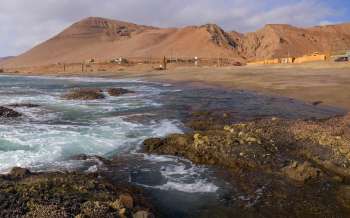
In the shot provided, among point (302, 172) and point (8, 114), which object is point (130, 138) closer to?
point (302, 172)

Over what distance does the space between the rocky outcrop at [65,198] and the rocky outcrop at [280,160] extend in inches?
83.6

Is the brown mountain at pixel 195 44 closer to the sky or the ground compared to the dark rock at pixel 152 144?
closer to the sky

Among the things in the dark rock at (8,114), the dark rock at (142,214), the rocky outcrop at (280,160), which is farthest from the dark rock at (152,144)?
the dark rock at (8,114)

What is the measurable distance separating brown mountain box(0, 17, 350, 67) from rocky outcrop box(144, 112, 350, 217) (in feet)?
319

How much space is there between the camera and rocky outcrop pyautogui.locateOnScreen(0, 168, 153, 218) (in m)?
6.28

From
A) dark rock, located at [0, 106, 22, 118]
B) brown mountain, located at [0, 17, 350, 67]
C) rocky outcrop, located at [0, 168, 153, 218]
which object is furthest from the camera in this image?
brown mountain, located at [0, 17, 350, 67]

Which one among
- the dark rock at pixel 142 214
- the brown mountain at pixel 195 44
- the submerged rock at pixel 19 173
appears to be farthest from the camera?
the brown mountain at pixel 195 44

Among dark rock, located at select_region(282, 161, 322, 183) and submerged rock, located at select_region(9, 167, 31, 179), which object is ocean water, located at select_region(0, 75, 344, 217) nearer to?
submerged rock, located at select_region(9, 167, 31, 179)

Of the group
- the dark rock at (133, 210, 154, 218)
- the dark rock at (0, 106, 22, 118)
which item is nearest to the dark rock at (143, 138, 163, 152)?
the dark rock at (133, 210, 154, 218)

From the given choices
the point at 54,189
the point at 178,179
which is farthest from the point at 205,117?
the point at 54,189

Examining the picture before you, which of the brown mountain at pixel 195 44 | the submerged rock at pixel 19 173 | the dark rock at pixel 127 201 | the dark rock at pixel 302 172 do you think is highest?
the brown mountain at pixel 195 44

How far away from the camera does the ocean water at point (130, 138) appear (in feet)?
28.2

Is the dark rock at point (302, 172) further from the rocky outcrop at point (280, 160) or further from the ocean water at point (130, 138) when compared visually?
the ocean water at point (130, 138)

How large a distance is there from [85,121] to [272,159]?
870 cm
